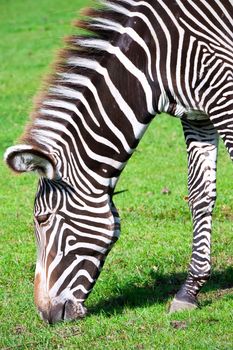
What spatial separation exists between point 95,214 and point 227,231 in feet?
10.6

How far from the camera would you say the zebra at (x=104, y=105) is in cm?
734

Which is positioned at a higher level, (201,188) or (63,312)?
(201,188)

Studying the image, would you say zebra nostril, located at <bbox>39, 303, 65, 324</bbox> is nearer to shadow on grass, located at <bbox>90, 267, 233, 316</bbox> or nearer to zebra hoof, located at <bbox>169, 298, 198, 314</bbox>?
shadow on grass, located at <bbox>90, 267, 233, 316</bbox>

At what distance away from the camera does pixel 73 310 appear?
24.4ft

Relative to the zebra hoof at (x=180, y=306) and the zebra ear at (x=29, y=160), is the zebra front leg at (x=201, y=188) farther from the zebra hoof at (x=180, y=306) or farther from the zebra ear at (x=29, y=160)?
the zebra ear at (x=29, y=160)

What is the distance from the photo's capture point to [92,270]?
24.3 feet

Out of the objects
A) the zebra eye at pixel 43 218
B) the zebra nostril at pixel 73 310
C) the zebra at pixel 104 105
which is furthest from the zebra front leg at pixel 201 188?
the zebra eye at pixel 43 218

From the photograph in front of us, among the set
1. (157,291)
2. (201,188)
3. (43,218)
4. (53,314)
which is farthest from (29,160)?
(157,291)

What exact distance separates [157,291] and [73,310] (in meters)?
1.34

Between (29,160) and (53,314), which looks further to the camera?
(53,314)

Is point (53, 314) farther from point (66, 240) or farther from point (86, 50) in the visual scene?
point (86, 50)

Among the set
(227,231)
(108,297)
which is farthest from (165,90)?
(227,231)

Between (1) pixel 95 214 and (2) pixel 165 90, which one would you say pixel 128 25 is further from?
(1) pixel 95 214

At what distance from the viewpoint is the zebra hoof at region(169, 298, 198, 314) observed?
7.87 meters
